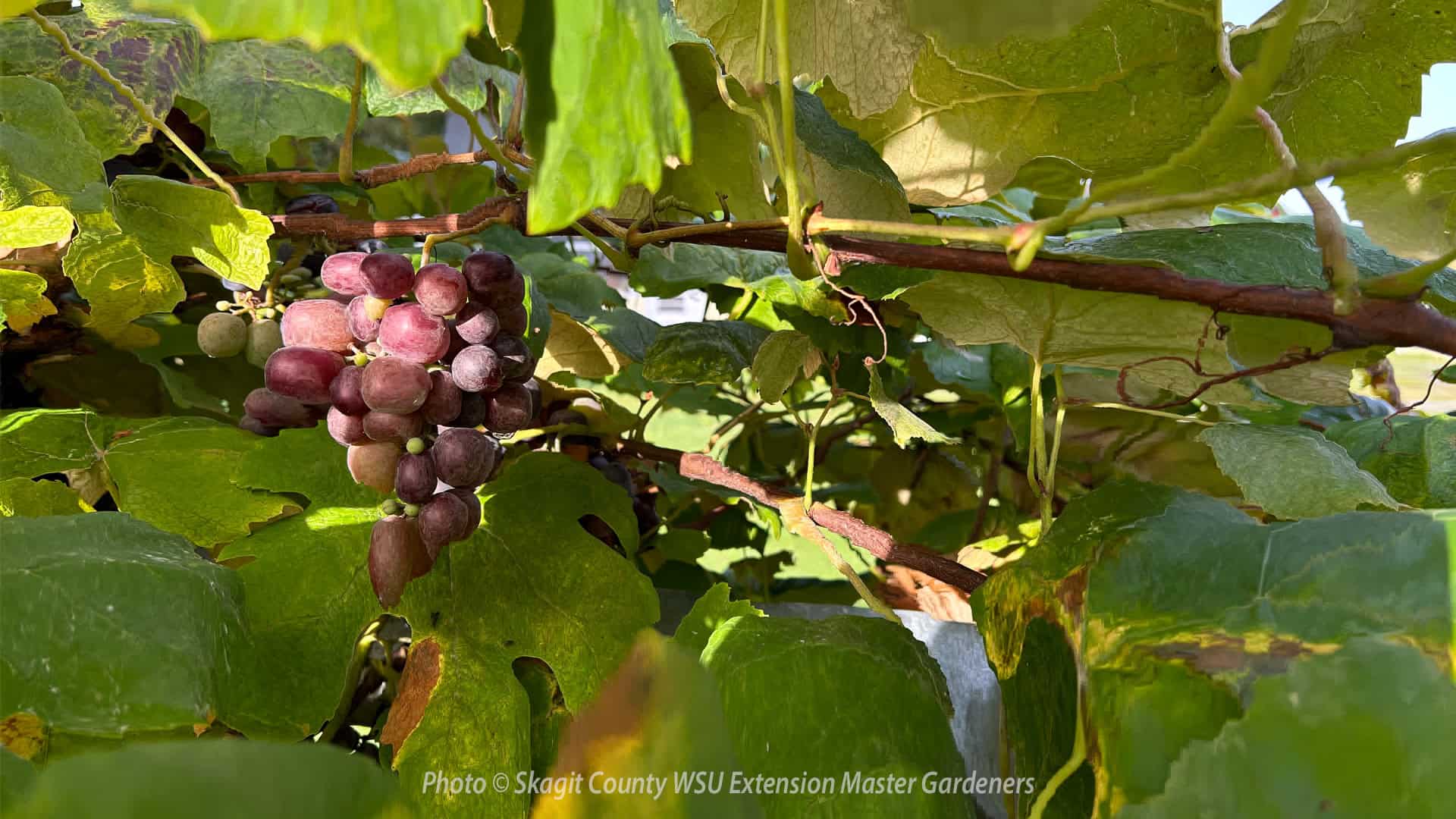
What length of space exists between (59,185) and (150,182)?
4 cm

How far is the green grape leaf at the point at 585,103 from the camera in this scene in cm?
18

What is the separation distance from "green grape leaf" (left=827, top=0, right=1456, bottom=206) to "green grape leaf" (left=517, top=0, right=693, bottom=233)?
143 mm

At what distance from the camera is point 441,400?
1.21 ft

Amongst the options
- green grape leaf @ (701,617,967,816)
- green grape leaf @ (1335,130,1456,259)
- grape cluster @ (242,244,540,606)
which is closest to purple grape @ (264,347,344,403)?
grape cluster @ (242,244,540,606)

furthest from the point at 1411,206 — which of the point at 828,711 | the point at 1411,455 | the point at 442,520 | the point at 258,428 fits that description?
the point at 258,428

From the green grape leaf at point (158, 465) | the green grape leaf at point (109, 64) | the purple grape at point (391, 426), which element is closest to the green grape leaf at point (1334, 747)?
the purple grape at point (391, 426)

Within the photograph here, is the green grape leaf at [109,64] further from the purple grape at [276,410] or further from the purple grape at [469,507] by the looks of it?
the purple grape at [469,507]

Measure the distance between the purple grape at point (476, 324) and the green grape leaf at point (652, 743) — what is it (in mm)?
230

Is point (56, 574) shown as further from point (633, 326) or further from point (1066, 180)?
point (1066, 180)

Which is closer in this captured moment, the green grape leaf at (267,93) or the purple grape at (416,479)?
the purple grape at (416,479)

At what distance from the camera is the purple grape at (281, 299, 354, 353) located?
15.4 inches

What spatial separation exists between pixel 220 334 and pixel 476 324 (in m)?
0.22

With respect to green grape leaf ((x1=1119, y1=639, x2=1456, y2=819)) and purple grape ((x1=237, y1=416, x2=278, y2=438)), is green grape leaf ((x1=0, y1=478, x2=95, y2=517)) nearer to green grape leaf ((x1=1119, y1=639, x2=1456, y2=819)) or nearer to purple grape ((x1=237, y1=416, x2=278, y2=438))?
purple grape ((x1=237, y1=416, x2=278, y2=438))

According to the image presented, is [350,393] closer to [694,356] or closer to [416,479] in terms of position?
[416,479]
